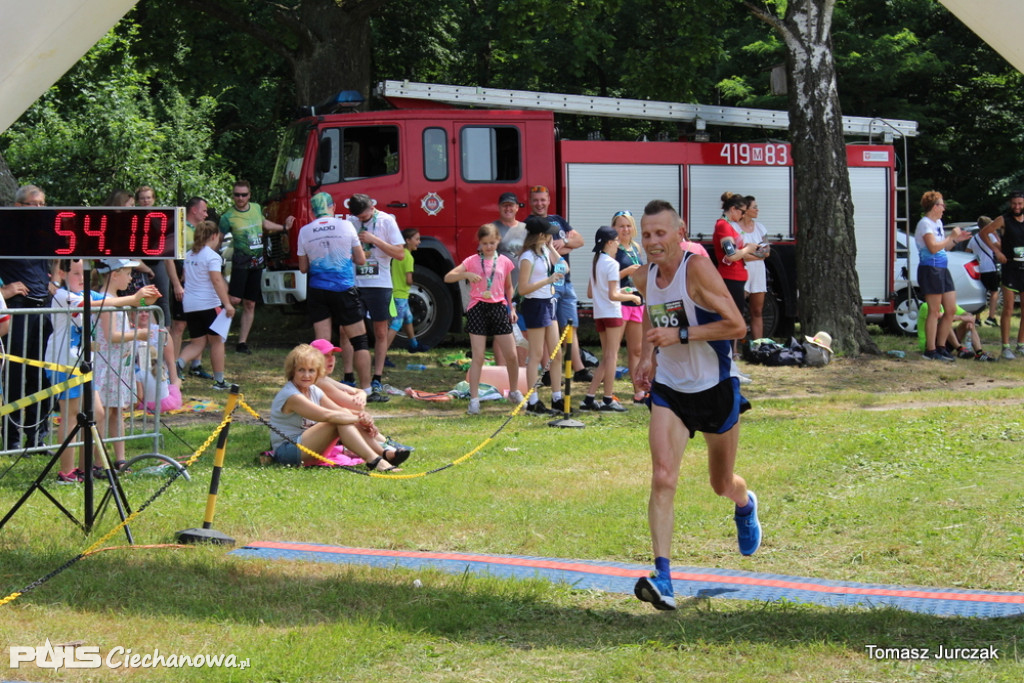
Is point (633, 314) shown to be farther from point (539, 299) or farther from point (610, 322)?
point (539, 299)

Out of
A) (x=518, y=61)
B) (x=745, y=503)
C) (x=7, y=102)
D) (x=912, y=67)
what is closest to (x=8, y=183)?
(x=7, y=102)

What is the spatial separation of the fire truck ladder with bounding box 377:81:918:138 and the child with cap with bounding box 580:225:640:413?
622cm

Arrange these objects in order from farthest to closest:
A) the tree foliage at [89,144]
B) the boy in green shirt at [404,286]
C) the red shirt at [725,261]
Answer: the tree foliage at [89,144], the boy in green shirt at [404,286], the red shirt at [725,261]

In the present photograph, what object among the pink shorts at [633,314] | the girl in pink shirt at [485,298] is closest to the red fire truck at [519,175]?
the girl in pink shirt at [485,298]

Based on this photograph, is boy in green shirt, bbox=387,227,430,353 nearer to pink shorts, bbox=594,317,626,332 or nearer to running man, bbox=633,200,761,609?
pink shorts, bbox=594,317,626,332

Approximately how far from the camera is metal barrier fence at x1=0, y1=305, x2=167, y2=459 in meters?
8.33

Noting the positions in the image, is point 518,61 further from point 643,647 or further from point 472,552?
point 643,647

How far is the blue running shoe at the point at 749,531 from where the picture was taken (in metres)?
6.57

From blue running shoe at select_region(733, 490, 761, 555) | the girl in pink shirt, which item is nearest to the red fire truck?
the girl in pink shirt

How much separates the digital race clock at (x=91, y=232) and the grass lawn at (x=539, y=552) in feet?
5.32

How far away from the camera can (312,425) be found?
941 centimetres

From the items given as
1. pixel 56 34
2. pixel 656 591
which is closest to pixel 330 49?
pixel 56 34

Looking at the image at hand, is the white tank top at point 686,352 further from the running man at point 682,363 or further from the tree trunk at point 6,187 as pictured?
the tree trunk at point 6,187

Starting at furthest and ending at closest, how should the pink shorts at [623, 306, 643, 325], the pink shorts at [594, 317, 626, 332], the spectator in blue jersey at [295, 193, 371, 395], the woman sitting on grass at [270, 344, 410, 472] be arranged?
1. the spectator in blue jersey at [295, 193, 371, 395]
2. the pink shorts at [623, 306, 643, 325]
3. the pink shorts at [594, 317, 626, 332]
4. the woman sitting on grass at [270, 344, 410, 472]
